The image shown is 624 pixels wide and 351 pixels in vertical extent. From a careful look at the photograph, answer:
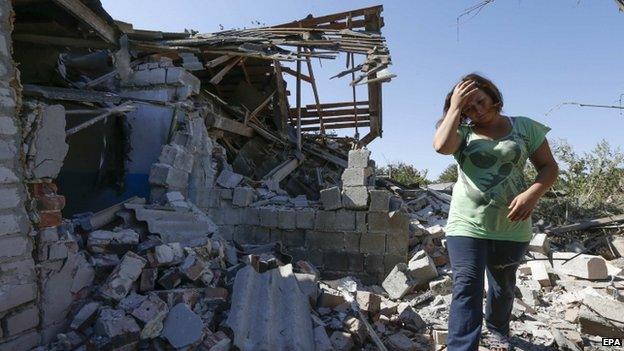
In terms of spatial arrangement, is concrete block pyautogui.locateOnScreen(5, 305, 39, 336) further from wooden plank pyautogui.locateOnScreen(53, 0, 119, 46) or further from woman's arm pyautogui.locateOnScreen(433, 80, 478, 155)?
wooden plank pyautogui.locateOnScreen(53, 0, 119, 46)

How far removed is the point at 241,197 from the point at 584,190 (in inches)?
260

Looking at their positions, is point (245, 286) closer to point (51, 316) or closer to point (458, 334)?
point (51, 316)

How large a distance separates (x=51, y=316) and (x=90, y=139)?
144 inches

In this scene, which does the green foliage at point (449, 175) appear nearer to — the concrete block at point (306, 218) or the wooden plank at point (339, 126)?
the wooden plank at point (339, 126)

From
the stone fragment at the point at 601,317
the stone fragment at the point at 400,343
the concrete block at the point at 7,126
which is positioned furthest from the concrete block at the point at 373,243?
the concrete block at the point at 7,126

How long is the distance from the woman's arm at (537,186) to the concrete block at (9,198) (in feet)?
10.3

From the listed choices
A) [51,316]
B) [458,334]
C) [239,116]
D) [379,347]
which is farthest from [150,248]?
[239,116]

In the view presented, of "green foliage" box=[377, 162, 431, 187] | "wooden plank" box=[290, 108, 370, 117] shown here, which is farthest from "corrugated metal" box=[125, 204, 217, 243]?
"green foliage" box=[377, 162, 431, 187]

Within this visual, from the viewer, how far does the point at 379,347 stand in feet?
11.2

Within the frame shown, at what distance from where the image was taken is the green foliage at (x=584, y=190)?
7.20m

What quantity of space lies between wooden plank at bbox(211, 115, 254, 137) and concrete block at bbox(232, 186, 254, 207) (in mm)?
1278

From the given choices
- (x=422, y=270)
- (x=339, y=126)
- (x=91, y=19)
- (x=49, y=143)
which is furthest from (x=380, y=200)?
(x=339, y=126)

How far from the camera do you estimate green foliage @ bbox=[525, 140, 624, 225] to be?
720 centimetres

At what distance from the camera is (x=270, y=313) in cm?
339
